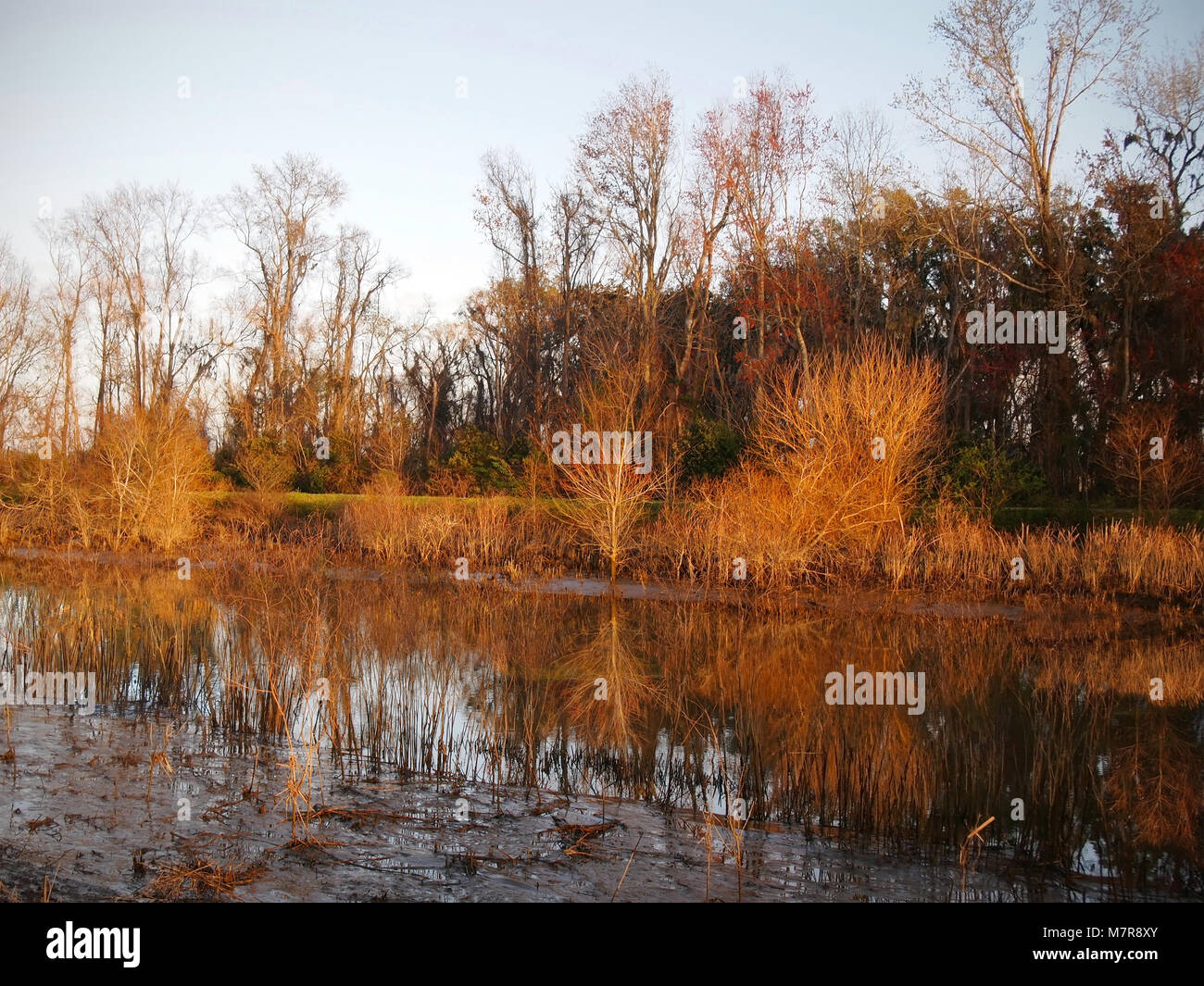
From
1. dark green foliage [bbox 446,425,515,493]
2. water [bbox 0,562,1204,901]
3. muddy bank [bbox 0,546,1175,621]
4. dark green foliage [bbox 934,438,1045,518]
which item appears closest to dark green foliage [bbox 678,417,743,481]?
dark green foliage [bbox 934,438,1045,518]

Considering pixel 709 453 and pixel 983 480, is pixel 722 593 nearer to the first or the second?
pixel 983 480

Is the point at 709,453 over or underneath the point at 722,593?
over

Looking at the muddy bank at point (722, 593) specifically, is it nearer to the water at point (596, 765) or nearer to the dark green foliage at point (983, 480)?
the water at point (596, 765)

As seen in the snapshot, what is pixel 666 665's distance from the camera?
12.0 m

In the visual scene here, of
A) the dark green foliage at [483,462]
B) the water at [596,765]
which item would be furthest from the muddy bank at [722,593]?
Answer: the dark green foliage at [483,462]

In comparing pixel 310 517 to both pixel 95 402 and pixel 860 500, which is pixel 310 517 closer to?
pixel 860 500

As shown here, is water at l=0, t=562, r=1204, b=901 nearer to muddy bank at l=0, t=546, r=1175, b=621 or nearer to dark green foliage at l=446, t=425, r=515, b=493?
muddy bank at l=0, t=546, r=1175, b=621

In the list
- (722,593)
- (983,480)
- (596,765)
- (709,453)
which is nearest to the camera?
(596,765)

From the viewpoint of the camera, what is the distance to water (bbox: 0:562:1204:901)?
5824 mm

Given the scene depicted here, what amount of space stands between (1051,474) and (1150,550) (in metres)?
9.41

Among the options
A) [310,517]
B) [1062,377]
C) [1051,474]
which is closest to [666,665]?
[310,517]

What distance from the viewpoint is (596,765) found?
7895 millimetres

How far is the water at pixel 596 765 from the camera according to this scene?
19.1 ft

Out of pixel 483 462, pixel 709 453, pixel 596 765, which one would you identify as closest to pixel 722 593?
pixel 709 453
